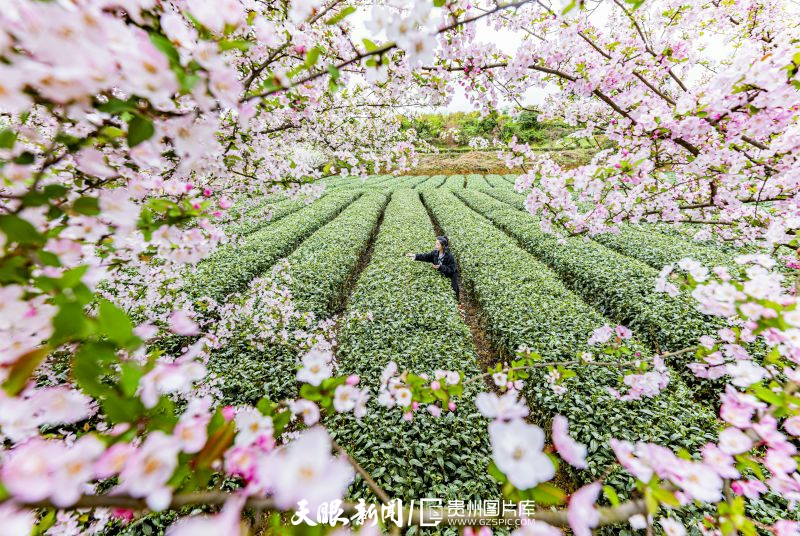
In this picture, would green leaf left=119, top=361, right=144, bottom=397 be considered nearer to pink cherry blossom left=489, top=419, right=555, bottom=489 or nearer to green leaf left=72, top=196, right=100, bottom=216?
green leaf left=72, top=196, right=100, bottom=216

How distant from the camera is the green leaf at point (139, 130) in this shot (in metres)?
0.69

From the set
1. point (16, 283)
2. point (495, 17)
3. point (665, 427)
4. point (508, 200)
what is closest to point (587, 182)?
point (495, 17)

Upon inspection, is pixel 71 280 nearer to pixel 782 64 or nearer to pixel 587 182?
pixel 782 64

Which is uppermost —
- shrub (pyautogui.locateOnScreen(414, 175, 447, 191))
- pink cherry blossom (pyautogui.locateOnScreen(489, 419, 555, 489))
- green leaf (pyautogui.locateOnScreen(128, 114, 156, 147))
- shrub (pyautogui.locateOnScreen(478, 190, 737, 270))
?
green leaf (pyautogui.locateOnScreen(128, 114, 156, 147))

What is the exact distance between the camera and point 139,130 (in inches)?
27.2

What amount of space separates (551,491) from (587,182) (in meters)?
3.03

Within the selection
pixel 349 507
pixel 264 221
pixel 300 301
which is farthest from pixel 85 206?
pixel 264 221

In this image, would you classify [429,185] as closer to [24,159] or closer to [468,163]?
[468,163]

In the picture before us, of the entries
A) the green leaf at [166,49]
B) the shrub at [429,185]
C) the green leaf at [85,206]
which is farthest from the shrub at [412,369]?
the shrub at [429,185]

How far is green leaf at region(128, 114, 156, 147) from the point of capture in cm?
69

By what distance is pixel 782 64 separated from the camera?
5.53 feet

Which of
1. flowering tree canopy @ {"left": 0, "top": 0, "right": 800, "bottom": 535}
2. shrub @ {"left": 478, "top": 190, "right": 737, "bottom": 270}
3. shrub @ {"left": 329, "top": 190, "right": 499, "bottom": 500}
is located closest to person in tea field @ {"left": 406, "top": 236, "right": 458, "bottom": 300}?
shrub @ {"left": 329, "top": 190, "right": 499, "bottom": 500}

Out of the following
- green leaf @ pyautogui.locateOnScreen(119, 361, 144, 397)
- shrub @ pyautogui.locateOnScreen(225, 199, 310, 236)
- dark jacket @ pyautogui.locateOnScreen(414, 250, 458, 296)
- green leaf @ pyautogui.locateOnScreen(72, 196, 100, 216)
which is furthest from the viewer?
shrub @ pyautogui.locateOnScreen(225, 199, 310, 236)

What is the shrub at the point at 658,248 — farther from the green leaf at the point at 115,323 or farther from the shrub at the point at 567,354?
the green leaf at the point at 115,323
